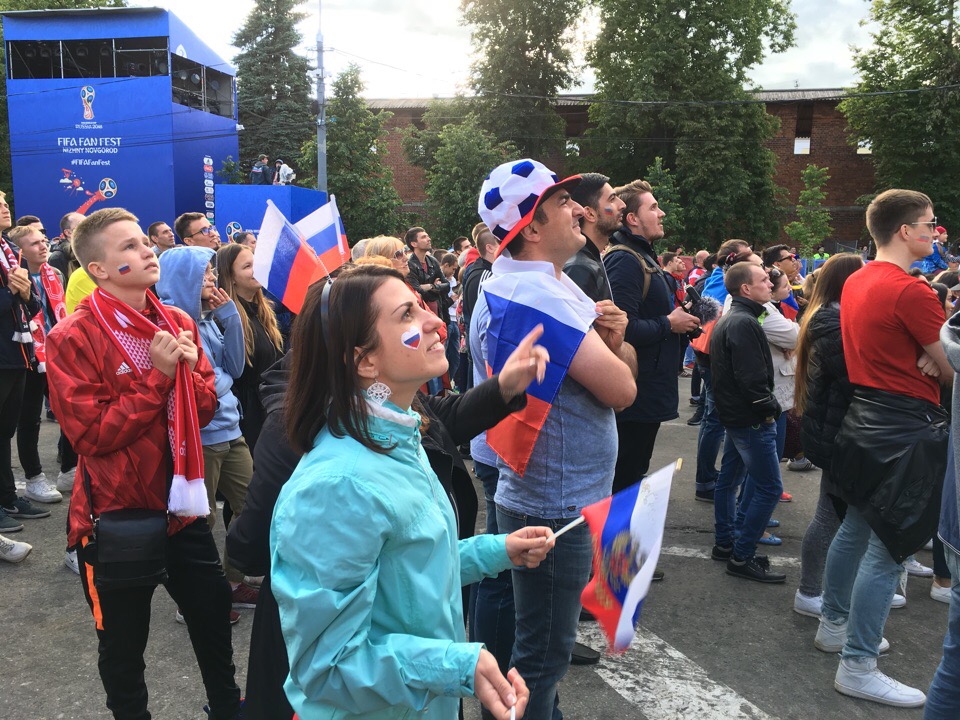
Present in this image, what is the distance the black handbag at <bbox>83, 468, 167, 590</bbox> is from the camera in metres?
2.59

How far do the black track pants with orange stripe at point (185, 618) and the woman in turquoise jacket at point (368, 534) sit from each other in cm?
141

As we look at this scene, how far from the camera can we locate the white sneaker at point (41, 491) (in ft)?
18.7

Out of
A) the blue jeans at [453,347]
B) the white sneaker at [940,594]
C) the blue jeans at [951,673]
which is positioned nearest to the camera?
the blue jeans at [951,673]

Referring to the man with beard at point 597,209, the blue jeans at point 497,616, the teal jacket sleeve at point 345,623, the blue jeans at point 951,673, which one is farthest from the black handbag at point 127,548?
the blue jeans at point 951,673

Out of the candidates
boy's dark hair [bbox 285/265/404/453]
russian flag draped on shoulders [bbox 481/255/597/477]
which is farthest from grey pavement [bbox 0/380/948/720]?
boy's dark hair [bbox 285/265/404/453]

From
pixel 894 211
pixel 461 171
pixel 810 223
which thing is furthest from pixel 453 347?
pixel 810 223

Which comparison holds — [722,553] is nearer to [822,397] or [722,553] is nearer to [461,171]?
[822,397]

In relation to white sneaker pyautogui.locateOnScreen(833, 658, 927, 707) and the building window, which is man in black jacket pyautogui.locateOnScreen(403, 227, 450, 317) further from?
the building window

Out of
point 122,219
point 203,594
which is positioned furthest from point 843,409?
point 122,219

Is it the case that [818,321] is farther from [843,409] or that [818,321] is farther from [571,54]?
[571,54]

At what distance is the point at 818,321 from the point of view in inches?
153

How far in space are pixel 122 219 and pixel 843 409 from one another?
10.5ft

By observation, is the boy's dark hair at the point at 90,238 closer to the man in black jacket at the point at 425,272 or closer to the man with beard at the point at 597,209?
the man with beard at the point at 597,209

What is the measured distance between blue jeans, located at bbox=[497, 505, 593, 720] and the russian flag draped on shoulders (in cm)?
29
